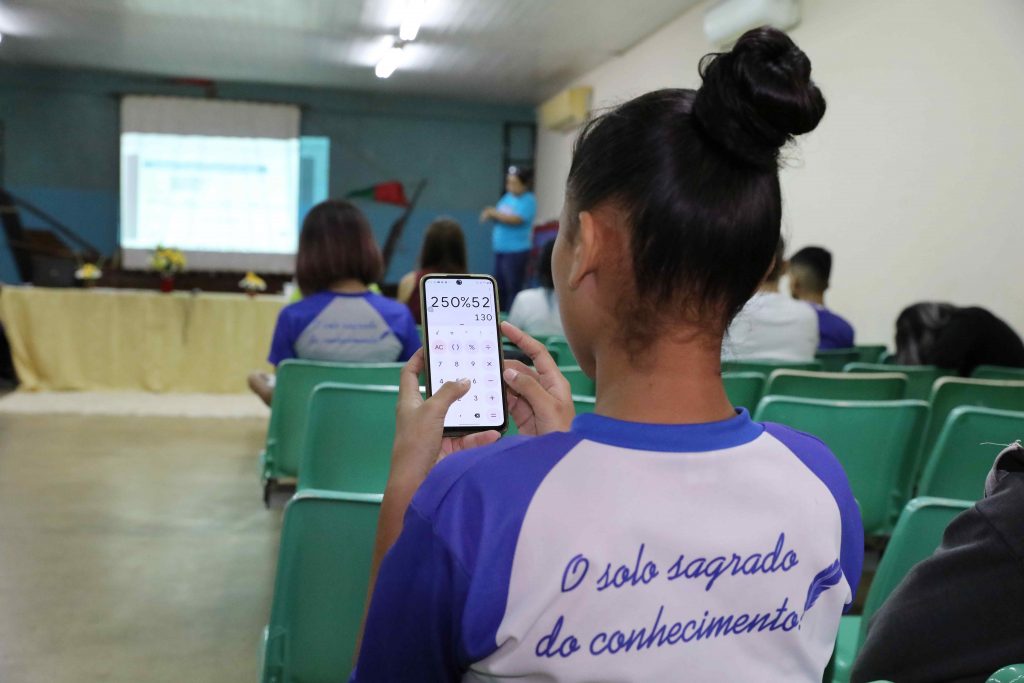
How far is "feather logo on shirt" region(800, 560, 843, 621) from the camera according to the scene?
2.40ft

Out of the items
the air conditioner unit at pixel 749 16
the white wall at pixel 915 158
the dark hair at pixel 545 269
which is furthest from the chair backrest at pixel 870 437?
the air conditioner unit at pixel 749 16

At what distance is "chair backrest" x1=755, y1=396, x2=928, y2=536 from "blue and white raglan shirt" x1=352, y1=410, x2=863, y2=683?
1330mm

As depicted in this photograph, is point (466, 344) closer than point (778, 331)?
Yes

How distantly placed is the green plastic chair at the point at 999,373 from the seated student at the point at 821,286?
0.97 m

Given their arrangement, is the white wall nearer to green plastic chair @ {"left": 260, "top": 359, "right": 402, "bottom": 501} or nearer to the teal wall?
green plastic chair @ {"left": 260, "top": 359, "right": 402, "bottom": 501}

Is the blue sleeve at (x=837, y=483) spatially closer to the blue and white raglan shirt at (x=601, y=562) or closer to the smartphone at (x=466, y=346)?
the blue and white raglan shirt at (x=601, y=562)

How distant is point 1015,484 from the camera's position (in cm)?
81

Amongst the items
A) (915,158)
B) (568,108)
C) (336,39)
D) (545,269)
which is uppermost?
(336,39)

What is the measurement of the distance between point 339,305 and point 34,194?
924 centimetres

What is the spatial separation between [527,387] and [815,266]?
3480 mm

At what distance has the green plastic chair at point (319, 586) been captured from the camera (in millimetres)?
1154

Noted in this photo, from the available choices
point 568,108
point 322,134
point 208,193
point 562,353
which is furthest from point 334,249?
point 322,134

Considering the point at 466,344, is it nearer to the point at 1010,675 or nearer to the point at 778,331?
the point at 1010,675

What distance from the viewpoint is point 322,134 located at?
11227 mm
